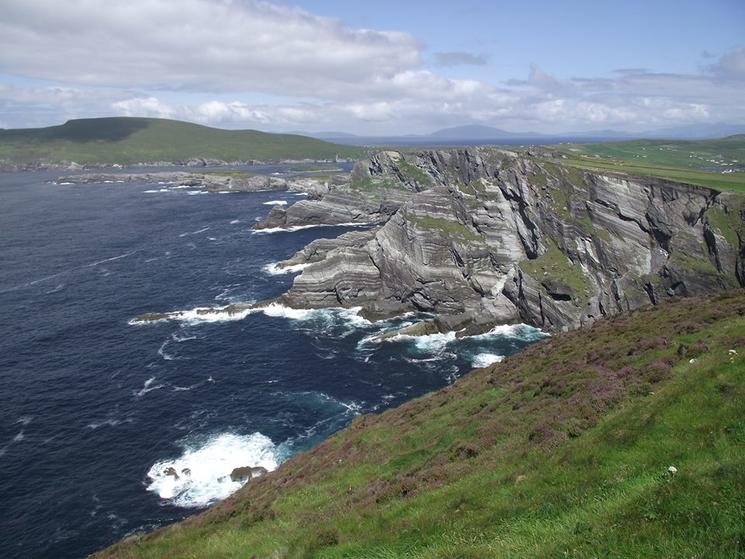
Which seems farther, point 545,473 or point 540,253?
point 540,253

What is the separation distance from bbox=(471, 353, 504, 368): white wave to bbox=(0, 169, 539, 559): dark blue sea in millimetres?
395

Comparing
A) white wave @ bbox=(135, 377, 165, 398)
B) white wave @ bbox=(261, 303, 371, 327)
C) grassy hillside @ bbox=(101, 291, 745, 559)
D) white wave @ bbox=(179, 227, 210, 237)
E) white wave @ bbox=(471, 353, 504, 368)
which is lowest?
white wave @ bbox=(135, 377, 165, 398)

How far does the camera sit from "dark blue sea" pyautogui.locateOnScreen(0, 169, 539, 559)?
153 feet

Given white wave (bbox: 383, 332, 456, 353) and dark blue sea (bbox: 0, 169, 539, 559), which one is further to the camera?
white wave (bbox: 383, 332, 456, 353)

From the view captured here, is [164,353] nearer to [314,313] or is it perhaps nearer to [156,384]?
[156,384]

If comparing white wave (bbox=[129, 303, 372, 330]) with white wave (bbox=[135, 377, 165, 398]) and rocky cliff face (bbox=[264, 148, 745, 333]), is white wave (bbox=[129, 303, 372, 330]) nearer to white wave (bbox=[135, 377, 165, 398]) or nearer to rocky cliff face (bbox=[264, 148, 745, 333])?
rocky cliff face (bbox=[264, 148, 745, 333])

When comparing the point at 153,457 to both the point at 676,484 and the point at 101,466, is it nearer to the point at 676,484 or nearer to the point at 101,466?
the point at 101,466

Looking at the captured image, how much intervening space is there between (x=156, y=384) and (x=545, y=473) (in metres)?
60.7

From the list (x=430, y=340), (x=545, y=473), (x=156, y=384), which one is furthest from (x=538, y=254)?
(x=545, y=473)

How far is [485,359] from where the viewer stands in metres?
72.6

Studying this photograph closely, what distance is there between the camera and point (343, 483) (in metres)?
29.2

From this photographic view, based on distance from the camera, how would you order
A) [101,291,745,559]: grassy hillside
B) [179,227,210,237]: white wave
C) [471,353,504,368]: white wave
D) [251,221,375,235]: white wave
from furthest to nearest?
[251,221,375,235]: white wave < [179,227,210,237]: white wave < [471,353,504,368]: white wave < [101,291,745,559]: grassy hillside

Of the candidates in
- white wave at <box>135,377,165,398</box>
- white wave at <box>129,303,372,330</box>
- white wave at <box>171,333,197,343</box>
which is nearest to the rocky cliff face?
white wave at <box>129,303,372,330</box>

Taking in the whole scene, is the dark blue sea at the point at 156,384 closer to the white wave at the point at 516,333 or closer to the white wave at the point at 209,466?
the white wave at the point at 209,466
